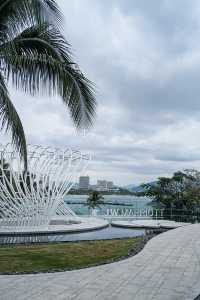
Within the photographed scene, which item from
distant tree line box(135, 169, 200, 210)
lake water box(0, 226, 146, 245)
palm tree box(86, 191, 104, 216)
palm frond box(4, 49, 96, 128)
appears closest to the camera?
palm frond box(4, 49, 96, 128)

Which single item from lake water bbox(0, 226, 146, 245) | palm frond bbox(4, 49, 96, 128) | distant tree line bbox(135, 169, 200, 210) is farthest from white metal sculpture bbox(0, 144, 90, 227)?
palm frond bbox(4, 49, 96, 128)

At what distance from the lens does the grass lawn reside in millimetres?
9281

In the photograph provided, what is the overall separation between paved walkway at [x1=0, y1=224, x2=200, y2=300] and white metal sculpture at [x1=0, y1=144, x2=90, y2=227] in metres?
9.68

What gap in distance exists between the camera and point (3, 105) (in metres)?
4.94

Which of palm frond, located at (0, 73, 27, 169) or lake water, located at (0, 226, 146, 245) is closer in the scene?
palm frond, located at (0, 73, 27, 169)

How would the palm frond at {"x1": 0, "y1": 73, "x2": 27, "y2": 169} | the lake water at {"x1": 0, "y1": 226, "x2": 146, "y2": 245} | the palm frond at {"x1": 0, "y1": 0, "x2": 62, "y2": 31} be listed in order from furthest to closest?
the lake water at {"x1": 0, "y1": 226, "x2": 146, "y2": 245}, the palm frond at {"x1": 0, "y1": 73, "x2": 27, "y2": 169}, the palm frond at {"x1": 0, "y1": 0, "x2": 62, "y2": 31}

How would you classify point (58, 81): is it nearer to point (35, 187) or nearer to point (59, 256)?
point (59, 256)

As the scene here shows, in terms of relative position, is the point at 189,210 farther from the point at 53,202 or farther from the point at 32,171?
the point at 32,171

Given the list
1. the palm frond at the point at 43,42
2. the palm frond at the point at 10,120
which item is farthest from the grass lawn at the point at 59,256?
the palm frond at the point at 43,42

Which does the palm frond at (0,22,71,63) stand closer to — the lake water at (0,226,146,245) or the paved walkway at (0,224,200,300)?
the paved walkway at (0,224,200,300)

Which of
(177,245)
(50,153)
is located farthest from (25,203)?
(177,245)

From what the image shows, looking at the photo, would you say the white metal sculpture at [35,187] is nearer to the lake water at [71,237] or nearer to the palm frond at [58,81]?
the lake water at [71,237]

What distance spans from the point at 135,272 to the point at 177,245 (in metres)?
4.35

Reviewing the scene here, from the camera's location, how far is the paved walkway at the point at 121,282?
639 centimetres
